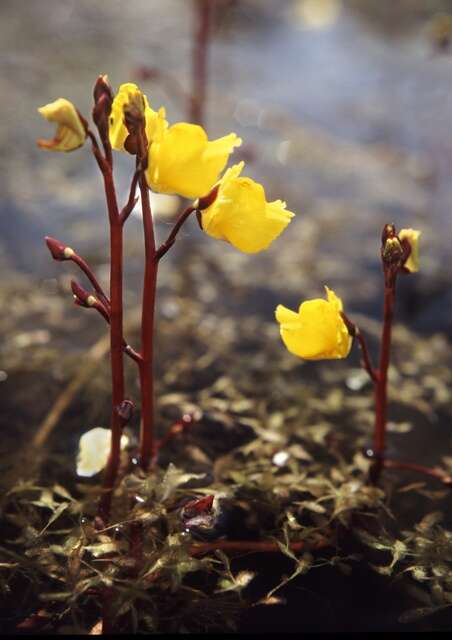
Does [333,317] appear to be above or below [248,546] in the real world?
above

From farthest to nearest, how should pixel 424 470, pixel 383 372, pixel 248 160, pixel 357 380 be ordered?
pixel 248 160, pixel 357 380, pixel 424 470, pixel 383 372

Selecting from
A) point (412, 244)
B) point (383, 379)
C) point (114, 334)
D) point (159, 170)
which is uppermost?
point (159, 170)

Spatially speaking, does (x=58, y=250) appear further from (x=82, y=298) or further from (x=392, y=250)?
(x=392, y=250)

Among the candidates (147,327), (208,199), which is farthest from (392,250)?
(147,327)

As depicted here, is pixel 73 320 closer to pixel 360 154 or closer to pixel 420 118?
pixel 360 154

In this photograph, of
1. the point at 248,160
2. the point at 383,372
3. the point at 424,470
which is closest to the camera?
the point at 383,372

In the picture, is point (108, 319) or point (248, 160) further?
point (248, 160)

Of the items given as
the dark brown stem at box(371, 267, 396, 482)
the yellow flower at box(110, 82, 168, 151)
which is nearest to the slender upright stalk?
the dark brown stem at box(371, 267, 396, 482)

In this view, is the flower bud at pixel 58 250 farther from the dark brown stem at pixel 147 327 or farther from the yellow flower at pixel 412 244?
the yellow flower at pixel 412 244
